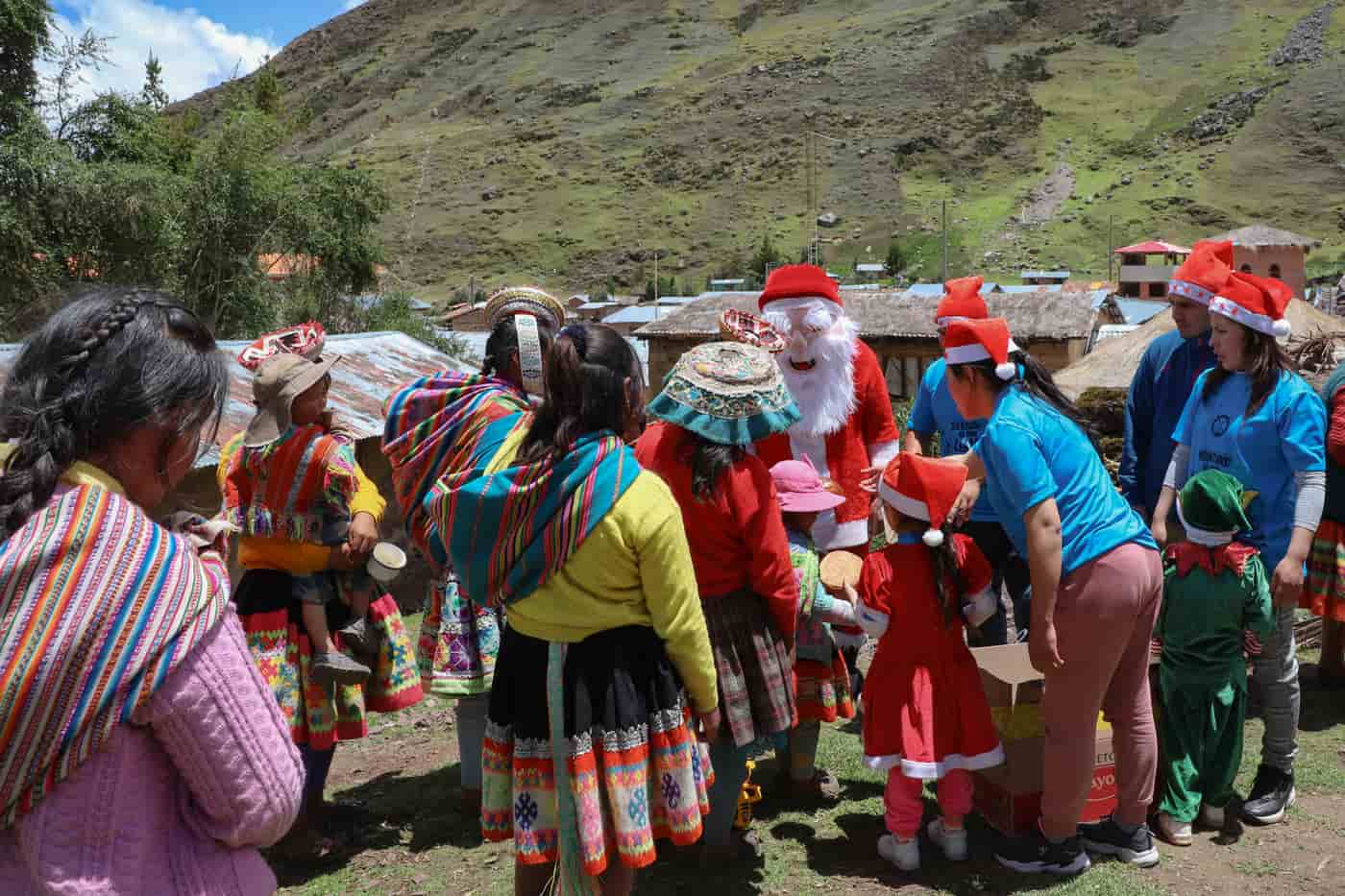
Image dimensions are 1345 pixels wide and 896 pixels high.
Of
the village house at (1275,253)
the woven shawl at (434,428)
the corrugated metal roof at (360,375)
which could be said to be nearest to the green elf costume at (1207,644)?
the woven shawl at (434,428)

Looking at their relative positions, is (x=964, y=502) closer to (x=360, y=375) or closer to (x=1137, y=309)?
(x=360, y=375)

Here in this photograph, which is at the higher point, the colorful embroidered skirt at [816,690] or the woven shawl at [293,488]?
the woven shawl at [293,488]

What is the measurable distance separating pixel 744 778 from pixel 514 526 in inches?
60.4

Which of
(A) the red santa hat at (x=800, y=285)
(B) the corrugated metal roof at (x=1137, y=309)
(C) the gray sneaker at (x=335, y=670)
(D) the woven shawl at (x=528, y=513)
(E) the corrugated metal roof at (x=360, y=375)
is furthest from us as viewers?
(B) the corrugated metal roof at (x=1137, y=309)

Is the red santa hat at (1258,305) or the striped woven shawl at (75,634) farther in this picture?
the red santa hat at (1258,305)

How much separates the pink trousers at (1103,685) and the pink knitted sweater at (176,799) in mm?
2528

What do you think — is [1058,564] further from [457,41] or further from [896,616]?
[457,41]

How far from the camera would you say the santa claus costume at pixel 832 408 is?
4754mm

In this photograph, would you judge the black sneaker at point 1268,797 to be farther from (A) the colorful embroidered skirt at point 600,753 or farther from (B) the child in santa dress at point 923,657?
(A) the colorful embroidered skirt at point 600,753

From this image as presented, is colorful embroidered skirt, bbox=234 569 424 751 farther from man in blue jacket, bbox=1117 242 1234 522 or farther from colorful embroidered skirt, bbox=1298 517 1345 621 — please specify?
colorful embroidered skirt, bbox=1298 517 1345 621

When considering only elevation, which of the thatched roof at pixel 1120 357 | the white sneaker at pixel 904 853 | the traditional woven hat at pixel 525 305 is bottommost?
the white sneaker at pixel 904 853

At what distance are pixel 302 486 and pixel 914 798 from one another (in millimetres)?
2395

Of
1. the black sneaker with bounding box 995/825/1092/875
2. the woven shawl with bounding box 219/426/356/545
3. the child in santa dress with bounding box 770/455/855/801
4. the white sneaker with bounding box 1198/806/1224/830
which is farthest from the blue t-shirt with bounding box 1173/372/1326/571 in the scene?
the woven shawl with bounding box 219/426/356/545

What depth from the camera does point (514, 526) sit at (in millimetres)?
2686
